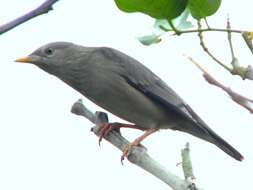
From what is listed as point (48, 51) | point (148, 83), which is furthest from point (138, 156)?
point (48, 51)

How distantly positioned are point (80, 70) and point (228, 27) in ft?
11.2

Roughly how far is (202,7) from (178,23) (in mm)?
198

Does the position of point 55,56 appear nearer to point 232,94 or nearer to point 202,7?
point 202,7

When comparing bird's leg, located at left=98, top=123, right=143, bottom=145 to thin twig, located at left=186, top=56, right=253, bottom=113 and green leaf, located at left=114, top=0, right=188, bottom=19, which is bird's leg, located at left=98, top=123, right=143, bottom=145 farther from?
thin twig, located at left=186, top=56, right=253, bottom=113

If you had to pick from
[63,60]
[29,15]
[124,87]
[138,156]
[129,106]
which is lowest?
[138,156]

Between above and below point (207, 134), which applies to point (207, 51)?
above

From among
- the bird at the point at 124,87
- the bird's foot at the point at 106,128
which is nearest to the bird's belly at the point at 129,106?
the bird at the point at 124,87

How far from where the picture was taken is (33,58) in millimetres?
5266

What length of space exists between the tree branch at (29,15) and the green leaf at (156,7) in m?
0.55

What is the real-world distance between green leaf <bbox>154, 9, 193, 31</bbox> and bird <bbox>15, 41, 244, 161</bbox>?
2397 mm

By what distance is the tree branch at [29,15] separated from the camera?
5.61 feet

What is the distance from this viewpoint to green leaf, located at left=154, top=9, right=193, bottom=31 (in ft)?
8.08

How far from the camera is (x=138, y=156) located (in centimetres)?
311

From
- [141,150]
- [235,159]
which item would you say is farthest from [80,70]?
[141,150]
